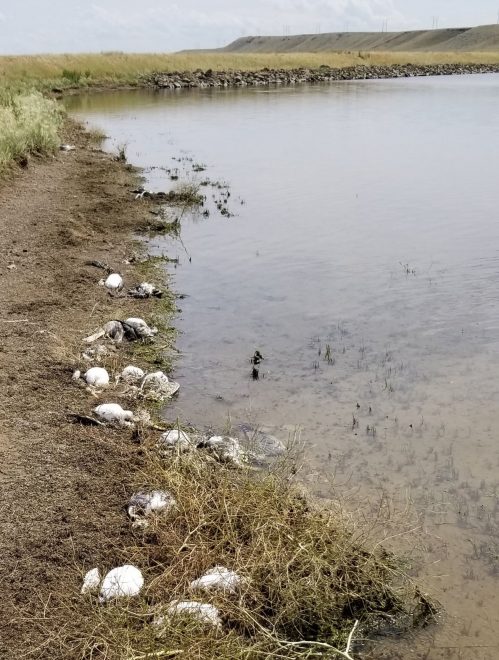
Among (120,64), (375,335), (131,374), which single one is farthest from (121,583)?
(120,64)

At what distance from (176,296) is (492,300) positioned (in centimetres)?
443

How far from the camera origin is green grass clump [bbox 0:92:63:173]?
15984mm

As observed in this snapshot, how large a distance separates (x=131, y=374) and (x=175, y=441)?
1515mm

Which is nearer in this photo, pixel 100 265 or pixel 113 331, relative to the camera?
pixel 113 331

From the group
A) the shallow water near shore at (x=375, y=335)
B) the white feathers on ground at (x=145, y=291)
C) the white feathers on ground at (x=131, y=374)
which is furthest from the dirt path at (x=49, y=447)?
the shallow water near shore at (x=375, y=335)

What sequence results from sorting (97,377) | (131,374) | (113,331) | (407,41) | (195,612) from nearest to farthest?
(195,612) < (97,377) < (131,374) < (113,331) < (407,41)

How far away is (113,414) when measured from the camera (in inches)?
223

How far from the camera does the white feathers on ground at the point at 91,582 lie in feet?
12.3

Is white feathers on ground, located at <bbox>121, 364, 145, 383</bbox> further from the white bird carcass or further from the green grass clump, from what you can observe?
the green grass clump

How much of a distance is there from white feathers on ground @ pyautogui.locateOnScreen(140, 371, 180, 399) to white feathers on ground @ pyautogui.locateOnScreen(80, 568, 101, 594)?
2.73m

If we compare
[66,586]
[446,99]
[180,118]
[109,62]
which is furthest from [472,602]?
[109,62]

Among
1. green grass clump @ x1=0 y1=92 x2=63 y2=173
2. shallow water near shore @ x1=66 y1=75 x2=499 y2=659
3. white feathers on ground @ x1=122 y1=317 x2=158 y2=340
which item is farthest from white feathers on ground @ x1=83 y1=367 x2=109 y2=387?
green grass clump @ x1=0 y1=92 x2=63 y2=173

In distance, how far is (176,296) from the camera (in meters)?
9.52

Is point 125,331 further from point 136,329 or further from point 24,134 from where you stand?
point 24,134
